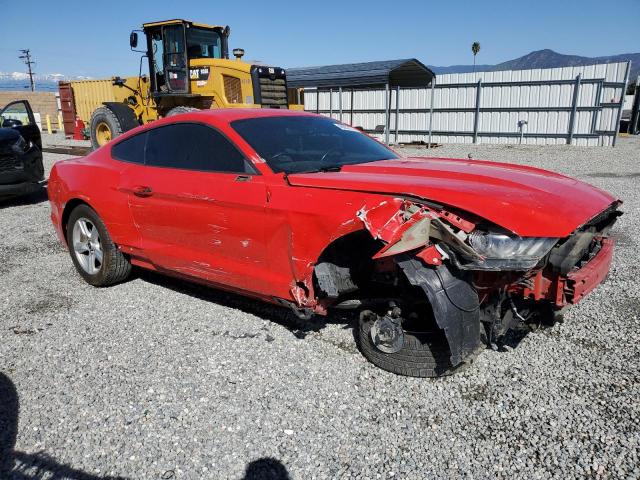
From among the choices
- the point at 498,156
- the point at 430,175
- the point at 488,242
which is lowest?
the point at 498,156

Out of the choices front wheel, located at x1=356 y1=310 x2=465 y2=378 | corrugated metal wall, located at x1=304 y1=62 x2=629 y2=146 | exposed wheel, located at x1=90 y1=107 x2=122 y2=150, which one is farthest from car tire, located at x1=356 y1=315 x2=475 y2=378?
corrugated metal wall, located at x1=304 y1=62 x2=629 y2=146

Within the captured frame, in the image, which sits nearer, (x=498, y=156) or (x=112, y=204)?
(x=112, y=204)

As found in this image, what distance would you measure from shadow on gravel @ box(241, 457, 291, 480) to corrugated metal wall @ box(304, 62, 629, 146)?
1682 cm

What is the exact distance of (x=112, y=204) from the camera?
425 cm

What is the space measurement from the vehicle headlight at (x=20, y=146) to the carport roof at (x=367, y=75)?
13.0 metres

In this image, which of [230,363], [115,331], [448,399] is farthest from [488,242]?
[115,331]

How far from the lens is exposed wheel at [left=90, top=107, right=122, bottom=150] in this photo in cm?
1281

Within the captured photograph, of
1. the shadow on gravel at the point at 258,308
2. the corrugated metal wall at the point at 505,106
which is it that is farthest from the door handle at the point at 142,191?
the corrugated metal wall at the point at 505,106

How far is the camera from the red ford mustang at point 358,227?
8.55ft

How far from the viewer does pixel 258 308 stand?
13.7ft

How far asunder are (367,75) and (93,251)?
1596 centimetres

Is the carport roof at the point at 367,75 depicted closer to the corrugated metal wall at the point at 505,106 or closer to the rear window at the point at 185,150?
the corrugated metal wall at the point at 505,106

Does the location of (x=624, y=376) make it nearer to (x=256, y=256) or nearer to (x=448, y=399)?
(x=448, y=399)

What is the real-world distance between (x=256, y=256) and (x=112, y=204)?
66.3 inches
